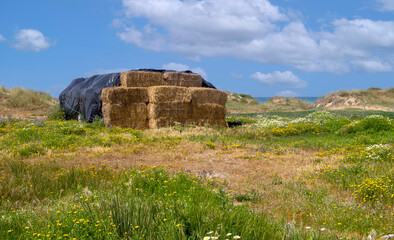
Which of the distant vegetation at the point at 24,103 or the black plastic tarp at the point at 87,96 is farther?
the distant vegetation at the point at 24,103

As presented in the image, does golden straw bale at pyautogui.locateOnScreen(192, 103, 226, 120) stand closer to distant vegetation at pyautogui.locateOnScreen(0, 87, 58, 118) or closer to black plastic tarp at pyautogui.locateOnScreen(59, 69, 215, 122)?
black plastic tarp at pyautogui.locateOnScreen(59, 69, 215, 122)

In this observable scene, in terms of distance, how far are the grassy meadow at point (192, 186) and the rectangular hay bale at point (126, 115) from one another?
1915 mm

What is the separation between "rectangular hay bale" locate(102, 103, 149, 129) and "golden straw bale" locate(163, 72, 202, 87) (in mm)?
2251

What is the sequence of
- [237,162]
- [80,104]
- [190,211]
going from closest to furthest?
[190,211] < [237,162] < [80,104]

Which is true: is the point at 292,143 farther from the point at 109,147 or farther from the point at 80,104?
the point at 80,104

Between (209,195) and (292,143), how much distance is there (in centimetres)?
808

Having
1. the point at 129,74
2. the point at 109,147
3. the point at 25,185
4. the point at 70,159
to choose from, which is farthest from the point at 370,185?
the point at 129,74

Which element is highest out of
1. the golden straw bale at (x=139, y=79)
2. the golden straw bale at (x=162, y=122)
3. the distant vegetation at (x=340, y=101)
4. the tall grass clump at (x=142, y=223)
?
the distant vegetation at (x=340, y=101)

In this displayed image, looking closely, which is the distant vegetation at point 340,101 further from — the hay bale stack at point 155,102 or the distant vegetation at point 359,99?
Result: the hay bale stack at point 155,102

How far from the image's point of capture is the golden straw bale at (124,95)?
1722 cm

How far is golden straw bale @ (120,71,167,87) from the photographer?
18188 millimetres

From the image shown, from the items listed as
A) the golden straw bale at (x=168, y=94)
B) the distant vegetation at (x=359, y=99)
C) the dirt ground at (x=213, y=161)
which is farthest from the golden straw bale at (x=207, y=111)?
the distant vegetation at (x=359, y=99)

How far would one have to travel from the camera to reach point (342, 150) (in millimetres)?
11203

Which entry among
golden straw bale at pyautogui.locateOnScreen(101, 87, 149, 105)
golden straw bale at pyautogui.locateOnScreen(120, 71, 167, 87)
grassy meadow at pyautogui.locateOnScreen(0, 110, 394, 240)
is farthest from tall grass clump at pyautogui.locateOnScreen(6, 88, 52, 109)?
grassy meadow at pyautogui.locateOnScreen(0, 110, 394, 240)
